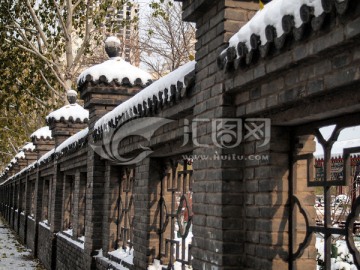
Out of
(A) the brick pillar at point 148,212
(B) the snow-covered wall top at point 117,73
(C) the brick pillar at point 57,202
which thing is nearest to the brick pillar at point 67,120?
(C) the brick pillar at point 57,202

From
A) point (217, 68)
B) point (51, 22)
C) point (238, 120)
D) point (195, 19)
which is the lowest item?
point (238, 120)

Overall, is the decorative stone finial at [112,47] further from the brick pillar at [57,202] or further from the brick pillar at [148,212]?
the brick pillar at [57,202]

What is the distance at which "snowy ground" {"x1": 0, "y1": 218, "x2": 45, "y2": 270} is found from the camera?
13.6 metres

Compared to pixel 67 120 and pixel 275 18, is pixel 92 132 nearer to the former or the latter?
pixel 67 120

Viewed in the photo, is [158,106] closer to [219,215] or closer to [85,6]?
[219,215]

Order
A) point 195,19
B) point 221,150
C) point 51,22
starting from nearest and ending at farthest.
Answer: point 221,150
point 195,19
point 51,22

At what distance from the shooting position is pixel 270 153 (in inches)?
146

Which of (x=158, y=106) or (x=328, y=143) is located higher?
(x=158, y=106)

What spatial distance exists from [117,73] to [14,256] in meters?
9.72

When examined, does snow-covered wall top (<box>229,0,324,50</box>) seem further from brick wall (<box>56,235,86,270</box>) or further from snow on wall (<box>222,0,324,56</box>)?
brick wall (<box>56,235,86,270</box>)

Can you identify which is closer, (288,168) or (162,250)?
(288,168)

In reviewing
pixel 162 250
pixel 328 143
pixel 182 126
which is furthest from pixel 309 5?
pixel 162 250

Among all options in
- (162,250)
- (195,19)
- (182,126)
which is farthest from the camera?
(162,250)

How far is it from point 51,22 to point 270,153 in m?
19.8
